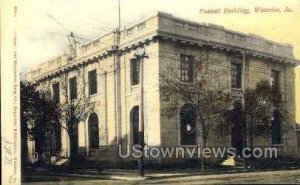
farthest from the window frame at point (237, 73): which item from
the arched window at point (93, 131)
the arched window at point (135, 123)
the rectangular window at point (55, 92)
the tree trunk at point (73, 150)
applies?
the rectangular window at point (55, 92)

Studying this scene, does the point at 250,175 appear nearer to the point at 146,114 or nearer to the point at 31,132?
the point at 146,114

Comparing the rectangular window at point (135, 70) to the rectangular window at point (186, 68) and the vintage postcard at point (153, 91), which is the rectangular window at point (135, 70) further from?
the rectangular window at point (186, 68)

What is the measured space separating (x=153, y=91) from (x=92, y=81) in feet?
3.95

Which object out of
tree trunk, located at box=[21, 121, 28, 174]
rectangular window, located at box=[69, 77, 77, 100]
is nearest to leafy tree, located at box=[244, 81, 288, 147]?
rectangular window, located at box=[69, 77, 77, 100]

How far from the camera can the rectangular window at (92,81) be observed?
33.2ft

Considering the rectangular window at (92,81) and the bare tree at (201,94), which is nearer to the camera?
the bare tree at (201,94)

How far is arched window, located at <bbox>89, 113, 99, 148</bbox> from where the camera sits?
10125 mm

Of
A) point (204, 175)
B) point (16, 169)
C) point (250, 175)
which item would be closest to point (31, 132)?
point (16, 169)

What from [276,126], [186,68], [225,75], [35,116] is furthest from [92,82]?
[276,126]

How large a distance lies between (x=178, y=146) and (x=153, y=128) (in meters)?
0.51

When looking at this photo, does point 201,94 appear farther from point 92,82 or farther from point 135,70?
point 92,82

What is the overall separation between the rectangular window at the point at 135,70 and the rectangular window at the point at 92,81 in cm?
66

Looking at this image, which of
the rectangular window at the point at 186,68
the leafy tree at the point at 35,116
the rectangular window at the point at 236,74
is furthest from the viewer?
the rectangular window at the point at 236,74

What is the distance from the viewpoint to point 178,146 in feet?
32.2
